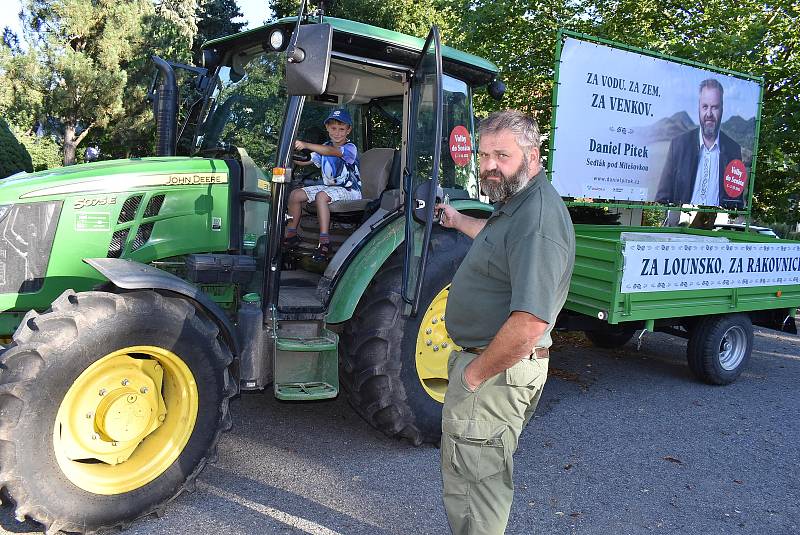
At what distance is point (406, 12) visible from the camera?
53.7 feet

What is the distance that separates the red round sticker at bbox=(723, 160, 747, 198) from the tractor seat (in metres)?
6.22

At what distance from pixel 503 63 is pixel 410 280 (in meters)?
8.49

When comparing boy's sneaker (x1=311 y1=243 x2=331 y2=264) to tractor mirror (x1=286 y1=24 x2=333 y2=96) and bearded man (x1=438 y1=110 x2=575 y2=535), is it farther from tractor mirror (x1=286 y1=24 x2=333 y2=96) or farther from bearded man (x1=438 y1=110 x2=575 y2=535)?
bearded man (x1=438 y1=110 x2=575 y2=535)

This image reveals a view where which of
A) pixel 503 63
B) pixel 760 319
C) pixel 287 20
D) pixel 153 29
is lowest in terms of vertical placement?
pixel 760 319

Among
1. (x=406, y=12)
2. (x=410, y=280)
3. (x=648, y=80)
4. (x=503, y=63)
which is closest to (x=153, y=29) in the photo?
(x=406, y=12)

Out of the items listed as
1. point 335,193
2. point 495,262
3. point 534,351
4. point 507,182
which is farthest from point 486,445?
point 335,193

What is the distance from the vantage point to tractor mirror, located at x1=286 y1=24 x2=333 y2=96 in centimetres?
294

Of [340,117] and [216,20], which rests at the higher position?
[216,20]

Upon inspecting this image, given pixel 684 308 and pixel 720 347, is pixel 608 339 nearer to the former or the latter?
pixel 720 347

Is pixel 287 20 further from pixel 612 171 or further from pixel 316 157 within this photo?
pixel 612 171

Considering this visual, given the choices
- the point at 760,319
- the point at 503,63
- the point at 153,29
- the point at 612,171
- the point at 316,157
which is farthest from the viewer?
the point at 153,29

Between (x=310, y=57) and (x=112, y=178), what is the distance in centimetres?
136

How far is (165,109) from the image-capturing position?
13.5ft

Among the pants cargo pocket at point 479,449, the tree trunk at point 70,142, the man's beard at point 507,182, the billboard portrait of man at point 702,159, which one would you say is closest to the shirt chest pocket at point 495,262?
the man's beard at point 507,182
